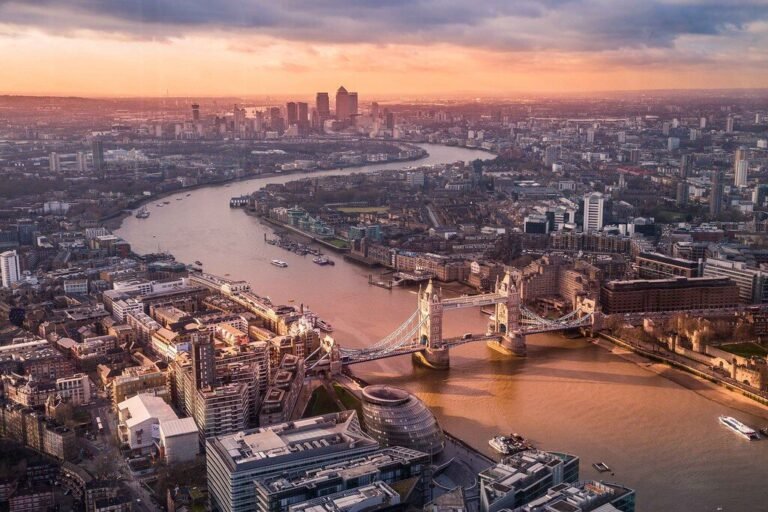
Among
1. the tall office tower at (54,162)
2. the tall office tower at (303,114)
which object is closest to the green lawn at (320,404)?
the tall office tower at (303,114)

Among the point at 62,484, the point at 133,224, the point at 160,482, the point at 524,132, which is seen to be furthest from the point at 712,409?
the point at 524,132

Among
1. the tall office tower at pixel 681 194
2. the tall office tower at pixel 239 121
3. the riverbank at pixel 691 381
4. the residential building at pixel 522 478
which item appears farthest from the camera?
the tall office tower at pixel 239 121

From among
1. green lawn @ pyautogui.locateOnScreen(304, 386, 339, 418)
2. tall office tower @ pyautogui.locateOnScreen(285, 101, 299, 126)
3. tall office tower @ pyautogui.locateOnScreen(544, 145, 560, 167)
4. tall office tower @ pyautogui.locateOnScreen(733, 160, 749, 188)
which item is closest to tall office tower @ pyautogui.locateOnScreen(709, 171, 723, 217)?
tall office tower @ pyautogui.locateOnScreen(733, 160, 749, 188)

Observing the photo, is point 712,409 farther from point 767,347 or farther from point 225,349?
point 225,349

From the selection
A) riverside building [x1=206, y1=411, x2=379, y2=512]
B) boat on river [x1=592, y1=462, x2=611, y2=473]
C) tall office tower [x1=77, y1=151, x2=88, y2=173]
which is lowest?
boat on river [x1=592, y1=462, x2=611, y2=473]

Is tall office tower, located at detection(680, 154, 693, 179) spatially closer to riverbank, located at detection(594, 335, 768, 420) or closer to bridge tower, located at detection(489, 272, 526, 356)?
riverbank, located at detection(594, 335, 768, 420)

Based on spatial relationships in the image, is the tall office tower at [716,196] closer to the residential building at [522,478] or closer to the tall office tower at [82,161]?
the residential building at [522,478]

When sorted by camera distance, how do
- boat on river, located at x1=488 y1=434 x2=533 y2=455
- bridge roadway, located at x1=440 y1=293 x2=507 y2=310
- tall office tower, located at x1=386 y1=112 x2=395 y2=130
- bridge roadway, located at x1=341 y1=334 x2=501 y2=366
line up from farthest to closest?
tall office tower, located at x1=386 y1=112 x2=395 y2=130, bridge roadway, located at x1=440 y1=293 x2=507 y2=310, bridge roadway, located at x1=341 y1=334 x2=501 y2=366, boat on river, located at x1=488 y1=434 x2=533 y2=455

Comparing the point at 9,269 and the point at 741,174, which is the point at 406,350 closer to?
A: the point at 9,269
